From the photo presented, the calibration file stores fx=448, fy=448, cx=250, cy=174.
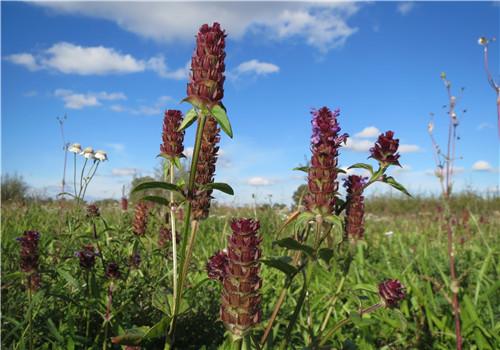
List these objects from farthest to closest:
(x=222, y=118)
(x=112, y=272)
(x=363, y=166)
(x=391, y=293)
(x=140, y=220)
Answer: (x=140, y=220), (x=112, y=272), (x=391, y=293), (x=363, y=166), (x=222, y=118)

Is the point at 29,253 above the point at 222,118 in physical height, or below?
below

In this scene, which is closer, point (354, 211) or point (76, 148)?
point (354, 211)

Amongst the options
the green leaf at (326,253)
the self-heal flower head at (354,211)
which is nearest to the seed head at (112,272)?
the self-heal flower head at (354,211)

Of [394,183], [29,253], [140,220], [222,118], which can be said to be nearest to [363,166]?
[394,183]

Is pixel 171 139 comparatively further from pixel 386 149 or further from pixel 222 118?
pixel 386 149

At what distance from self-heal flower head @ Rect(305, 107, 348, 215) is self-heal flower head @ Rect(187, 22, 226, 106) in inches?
15.5

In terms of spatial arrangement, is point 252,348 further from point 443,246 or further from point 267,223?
point 267,223

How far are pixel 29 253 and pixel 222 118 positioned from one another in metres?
1.40

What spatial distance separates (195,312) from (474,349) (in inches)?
63.3

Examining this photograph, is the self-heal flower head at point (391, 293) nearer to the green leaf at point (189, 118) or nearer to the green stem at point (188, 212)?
the green stem at point (188, 212)

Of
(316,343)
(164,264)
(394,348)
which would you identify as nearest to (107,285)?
(164,264)

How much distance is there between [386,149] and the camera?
5.74 ft

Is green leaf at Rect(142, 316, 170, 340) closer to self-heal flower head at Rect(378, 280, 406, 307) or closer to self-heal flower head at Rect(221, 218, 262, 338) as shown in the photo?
self-heal flower head at Rect(221, 218, 262, 338)

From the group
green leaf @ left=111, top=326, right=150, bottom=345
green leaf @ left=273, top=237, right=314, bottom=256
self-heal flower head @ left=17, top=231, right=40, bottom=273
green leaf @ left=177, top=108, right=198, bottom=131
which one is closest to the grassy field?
self-heal flower head @ left=17, top=231, right=40, bottom=273
